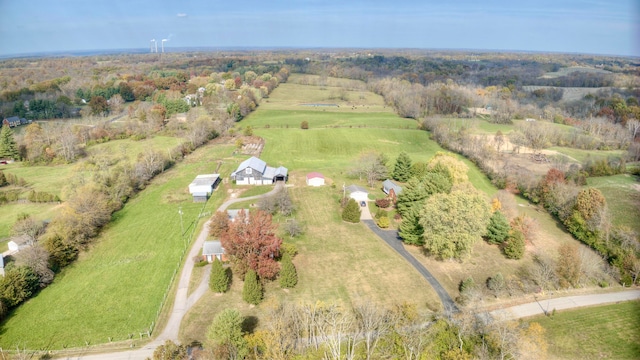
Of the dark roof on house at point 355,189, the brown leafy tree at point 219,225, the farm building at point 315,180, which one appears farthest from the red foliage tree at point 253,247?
the farm building at point 315,180

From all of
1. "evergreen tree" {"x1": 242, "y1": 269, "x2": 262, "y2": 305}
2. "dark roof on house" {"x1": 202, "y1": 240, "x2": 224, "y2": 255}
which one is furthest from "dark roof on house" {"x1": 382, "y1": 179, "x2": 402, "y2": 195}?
"evergreen tree" {"x1": 242, "y1": 269, "x2": 262, "y2": 305}

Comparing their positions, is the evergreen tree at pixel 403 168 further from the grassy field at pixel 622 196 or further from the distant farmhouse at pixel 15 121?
the distant farmhouse at pixel 15 121

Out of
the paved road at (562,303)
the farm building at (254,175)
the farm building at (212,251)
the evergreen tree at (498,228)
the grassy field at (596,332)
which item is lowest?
the grassy field at (596,332)

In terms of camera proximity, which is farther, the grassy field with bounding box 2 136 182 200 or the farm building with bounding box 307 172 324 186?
the farm building with bounding box 307 172 324 186

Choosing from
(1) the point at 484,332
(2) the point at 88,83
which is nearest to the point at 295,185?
(1) the point at 484,332

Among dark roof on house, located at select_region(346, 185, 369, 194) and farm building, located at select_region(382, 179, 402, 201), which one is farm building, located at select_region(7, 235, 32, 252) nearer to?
dark roof on house, located at select_region(346, 185, 369, 194)

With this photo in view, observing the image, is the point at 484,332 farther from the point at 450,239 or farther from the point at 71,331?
the point at 71,331
